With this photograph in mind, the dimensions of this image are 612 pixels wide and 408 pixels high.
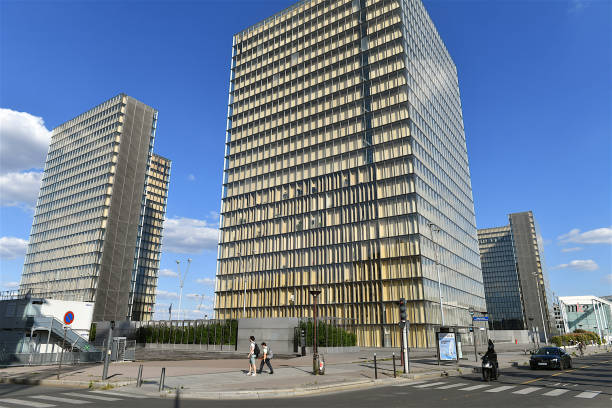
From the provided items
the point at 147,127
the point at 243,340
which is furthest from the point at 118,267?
the point at 243,340

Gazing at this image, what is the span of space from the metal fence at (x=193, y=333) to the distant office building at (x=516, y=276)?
503 ft

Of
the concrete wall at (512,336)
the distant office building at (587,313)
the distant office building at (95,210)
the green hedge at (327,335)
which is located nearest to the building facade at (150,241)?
the distant office building at (95,210)

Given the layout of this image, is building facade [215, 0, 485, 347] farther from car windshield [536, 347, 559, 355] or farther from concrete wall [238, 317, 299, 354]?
car windshield [536, 347, 559, 355]

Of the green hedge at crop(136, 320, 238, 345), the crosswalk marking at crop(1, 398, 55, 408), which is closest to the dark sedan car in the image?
the crosswalk marking at crop(1, 398, 55, 408)

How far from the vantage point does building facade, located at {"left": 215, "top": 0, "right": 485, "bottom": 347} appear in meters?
63.1

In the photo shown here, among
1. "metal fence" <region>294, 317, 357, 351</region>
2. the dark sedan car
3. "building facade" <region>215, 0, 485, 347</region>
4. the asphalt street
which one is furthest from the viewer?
"building facade" <region>215, 0, 485, 347</region>

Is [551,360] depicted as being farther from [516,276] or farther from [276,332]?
[516,276]

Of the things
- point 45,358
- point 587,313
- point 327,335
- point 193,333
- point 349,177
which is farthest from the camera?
point 587,313

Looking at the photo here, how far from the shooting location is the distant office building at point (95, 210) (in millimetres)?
105688

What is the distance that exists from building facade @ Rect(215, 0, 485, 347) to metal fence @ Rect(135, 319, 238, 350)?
14.3 metres

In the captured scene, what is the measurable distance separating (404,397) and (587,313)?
17740 centimetres

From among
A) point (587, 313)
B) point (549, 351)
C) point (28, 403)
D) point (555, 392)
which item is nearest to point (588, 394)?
point (555, 392)

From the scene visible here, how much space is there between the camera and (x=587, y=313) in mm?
153125

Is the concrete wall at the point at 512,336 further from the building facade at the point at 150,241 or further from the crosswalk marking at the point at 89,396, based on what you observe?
the crosswalk marking at the point at 89,396
